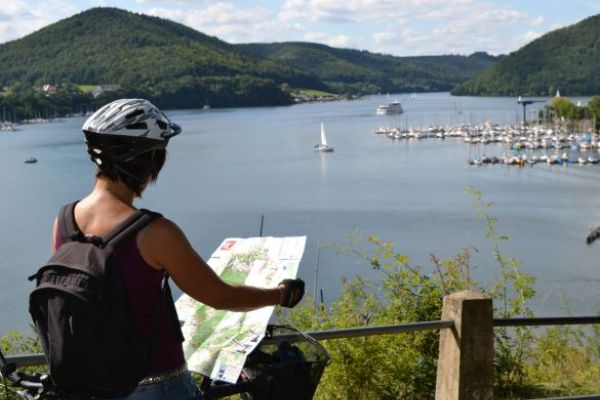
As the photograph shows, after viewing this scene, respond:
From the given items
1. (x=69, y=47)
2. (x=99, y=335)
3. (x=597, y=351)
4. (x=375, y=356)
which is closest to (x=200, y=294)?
(x=99, y=335)

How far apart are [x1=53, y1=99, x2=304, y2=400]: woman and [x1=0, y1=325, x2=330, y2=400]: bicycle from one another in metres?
0.15

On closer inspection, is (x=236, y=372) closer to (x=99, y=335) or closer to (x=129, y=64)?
(x=99, y=335)

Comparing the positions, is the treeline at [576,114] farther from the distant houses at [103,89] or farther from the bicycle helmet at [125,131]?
the bicycle helmet at [125,131]

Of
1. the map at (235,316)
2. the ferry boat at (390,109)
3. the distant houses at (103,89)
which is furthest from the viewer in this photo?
the ferry boat at (390,109)

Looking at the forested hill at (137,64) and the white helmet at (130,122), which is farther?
the forested hill at (137,64)

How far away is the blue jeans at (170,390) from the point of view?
173 cm

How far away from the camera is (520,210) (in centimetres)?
4256

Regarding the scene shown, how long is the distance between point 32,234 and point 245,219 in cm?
1026

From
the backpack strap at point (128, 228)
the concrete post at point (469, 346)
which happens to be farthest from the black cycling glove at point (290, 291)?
the concrete post at point (469, 346)

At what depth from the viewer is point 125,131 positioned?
172 centimetres

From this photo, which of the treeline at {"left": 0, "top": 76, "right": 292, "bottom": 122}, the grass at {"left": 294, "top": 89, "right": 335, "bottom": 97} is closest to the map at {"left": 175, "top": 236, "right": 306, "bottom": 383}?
the treeline at {"left": 0, "top": 76, "right": 292, "bottom": 122}

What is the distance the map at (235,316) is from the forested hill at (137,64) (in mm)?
130558

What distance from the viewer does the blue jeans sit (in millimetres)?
1731

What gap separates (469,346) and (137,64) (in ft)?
500
